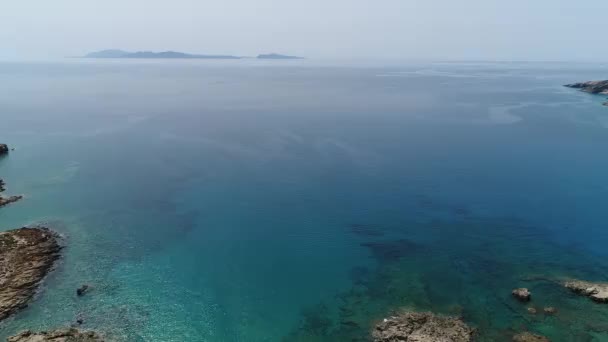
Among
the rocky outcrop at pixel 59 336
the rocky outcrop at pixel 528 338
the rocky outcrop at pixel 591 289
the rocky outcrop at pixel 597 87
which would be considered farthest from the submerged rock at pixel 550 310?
the rocky outcrop at pixel 597 87

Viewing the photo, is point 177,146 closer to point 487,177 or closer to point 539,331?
point 487,177

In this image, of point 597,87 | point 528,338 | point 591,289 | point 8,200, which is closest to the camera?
point 528,338

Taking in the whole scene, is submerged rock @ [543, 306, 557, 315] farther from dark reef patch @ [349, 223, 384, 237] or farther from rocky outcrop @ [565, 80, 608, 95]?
rocky outcrop @ [565, 80, 608, 95]

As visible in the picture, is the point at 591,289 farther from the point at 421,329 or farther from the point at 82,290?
the point at 82,290

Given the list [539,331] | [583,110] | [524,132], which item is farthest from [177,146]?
[583,110]

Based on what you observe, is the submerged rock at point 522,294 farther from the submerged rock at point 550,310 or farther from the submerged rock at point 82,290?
the submerged rock at point 82,290

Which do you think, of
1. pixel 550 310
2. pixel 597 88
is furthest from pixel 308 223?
pixel 597 88
